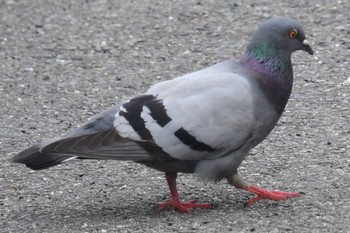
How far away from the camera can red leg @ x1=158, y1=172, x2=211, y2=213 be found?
18.2ft

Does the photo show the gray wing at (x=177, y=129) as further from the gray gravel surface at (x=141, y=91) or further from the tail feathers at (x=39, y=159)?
the gray gravel surface at (x=141, y=91)

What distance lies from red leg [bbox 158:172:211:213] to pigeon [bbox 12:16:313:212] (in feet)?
0.09

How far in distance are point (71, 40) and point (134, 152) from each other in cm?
360

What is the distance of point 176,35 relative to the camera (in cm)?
875

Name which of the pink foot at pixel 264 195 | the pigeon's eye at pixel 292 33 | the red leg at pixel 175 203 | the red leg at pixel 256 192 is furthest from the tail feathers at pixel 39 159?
the pigeon's eye at pixel 292 33

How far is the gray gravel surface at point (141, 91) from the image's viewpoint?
5.47 m

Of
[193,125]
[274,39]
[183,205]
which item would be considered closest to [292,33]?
[274,39]

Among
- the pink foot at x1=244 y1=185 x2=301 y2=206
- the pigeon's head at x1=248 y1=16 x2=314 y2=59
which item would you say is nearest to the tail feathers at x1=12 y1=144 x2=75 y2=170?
the pink foot at x1=244 y1=185 x2=301 y2=206

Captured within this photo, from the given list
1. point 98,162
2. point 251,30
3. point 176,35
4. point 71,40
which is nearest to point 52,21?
point 71,40

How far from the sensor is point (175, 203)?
557 cm

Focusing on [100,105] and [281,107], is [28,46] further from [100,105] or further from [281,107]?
[281,107]

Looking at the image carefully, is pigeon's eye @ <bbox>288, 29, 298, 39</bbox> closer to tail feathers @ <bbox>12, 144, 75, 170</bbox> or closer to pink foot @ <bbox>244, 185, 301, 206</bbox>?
pink foot @ <bbox>244, 185, 301, 206</bbox>

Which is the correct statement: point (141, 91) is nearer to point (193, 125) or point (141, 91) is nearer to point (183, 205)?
point (183, 205)

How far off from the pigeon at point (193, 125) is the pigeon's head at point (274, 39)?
0.4 inches
